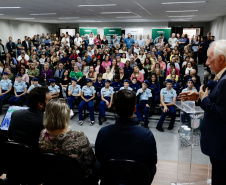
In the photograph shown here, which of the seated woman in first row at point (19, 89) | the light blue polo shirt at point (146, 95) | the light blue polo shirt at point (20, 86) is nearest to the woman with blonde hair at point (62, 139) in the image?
the light blue polo shirt at point (146, 95)

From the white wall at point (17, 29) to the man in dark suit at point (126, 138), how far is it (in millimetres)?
14712

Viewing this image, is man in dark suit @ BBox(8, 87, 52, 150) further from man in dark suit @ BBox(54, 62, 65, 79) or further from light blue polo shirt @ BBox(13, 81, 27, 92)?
man in dark suit @ BBox(54, 62, 65, 79)

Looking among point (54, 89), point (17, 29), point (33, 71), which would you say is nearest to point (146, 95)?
point (54, 89)

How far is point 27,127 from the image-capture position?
79.5 inches

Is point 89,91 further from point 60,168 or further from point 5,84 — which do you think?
point 60,168

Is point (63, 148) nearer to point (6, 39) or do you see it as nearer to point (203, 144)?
point (203, 144)

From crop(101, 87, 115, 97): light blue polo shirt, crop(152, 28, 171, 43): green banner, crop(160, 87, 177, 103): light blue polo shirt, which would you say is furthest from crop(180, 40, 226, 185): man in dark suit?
crop(152, 28, 171, 43): green banner

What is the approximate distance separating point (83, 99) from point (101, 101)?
51 cm

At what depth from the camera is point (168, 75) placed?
276 inches

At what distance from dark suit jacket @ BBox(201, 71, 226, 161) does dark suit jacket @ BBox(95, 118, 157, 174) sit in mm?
383

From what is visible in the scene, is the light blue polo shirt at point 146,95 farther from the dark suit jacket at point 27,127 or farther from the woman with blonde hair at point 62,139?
the woman with blonde hair at point 62,139

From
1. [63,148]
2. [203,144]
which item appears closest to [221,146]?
[203,144]

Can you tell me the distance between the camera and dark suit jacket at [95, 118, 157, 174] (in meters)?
1.59

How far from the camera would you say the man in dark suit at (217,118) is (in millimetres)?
1438
